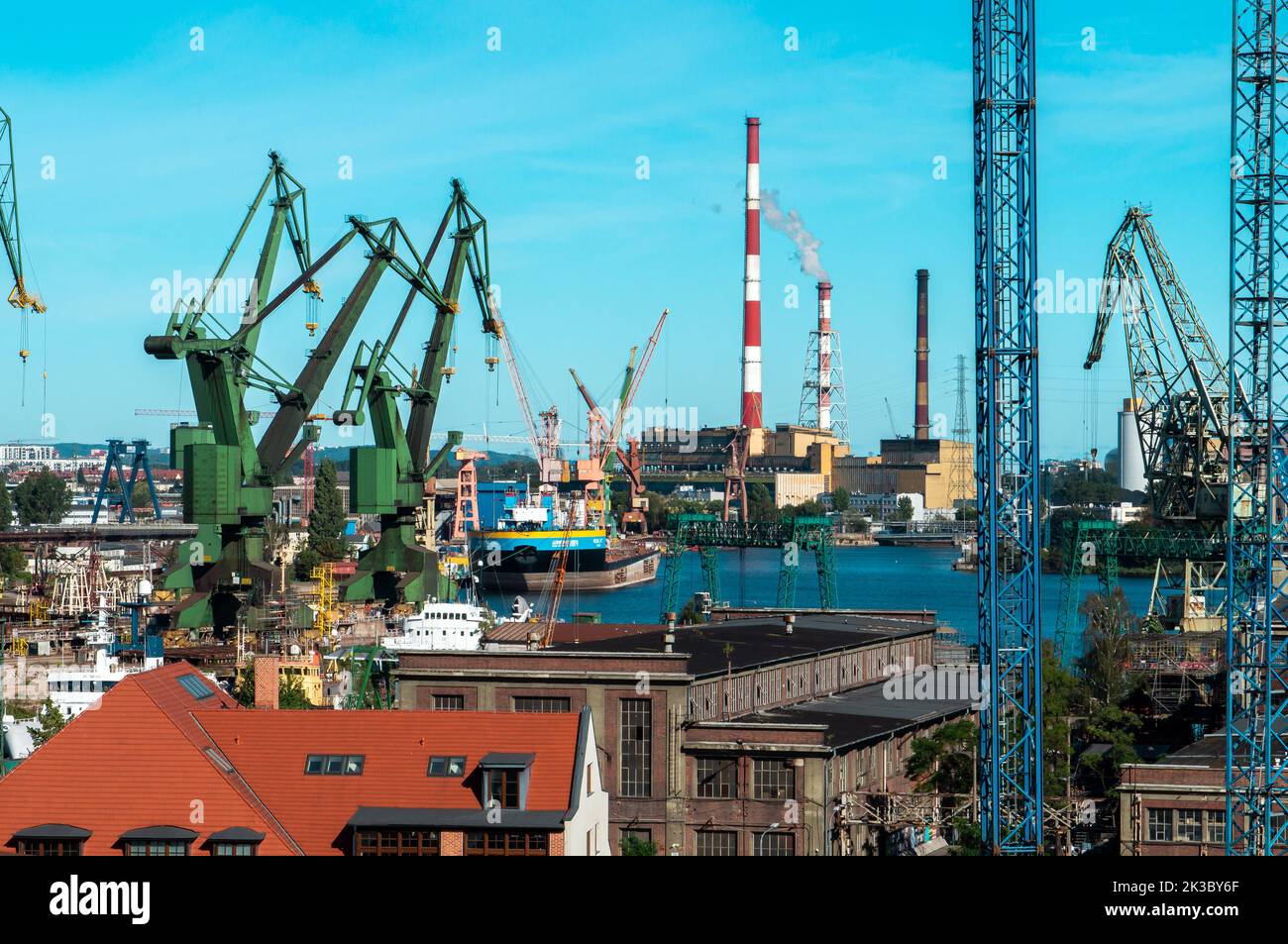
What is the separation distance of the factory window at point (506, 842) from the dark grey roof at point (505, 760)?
64cm

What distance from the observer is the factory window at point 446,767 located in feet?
59.1

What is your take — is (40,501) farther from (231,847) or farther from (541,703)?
(231,847)

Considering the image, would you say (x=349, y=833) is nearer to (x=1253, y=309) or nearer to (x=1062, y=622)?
(x=1253, y=309)

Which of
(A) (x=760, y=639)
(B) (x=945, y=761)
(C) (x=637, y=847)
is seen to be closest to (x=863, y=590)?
(A) (x=760, y=639)

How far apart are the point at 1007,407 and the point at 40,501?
99.4 m

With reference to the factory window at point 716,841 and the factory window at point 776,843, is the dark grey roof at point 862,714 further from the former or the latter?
the factory window at point 716,841

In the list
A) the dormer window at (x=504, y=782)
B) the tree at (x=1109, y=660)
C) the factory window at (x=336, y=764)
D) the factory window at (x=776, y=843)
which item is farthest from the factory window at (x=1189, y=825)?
the tree at (x=1109, y=660)

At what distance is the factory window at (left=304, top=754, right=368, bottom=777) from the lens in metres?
18.1

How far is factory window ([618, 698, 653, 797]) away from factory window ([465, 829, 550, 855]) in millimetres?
7795

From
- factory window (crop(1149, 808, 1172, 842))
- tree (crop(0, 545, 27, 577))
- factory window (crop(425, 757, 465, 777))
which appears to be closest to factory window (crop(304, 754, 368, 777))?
factory window (crop(425, 757, 465, 777))

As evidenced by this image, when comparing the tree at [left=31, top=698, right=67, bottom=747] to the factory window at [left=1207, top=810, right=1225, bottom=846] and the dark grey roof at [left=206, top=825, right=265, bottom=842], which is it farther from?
the factory window at [left=1207, top=810, right=1225, bottom=846]

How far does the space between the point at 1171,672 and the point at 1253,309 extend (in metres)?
19.8

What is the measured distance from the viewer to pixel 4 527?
301ft
